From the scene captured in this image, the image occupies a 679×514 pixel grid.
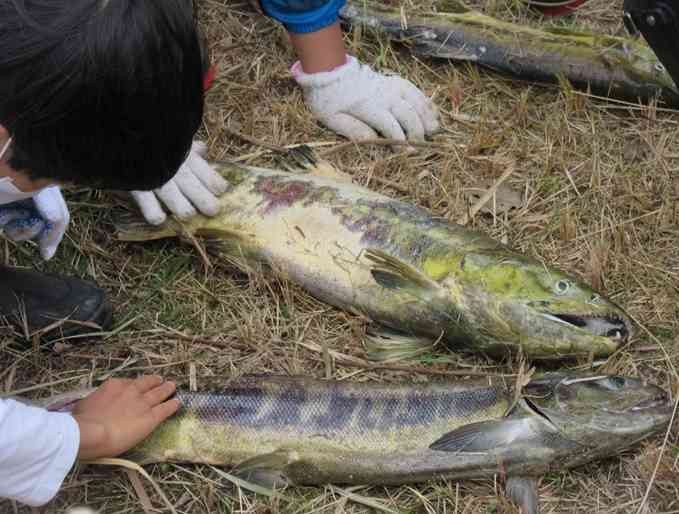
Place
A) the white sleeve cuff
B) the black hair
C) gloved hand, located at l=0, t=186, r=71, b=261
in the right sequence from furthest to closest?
gloved hand, located at l=0, t=186, r=71, b=261 → the white sleeve cuff → the black hair

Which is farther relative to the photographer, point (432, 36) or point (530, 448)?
point (432, 36)

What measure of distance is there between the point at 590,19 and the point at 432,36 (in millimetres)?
857

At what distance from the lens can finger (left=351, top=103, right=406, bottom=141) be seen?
13.1 feet

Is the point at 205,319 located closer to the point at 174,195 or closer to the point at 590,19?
the point at 174,195

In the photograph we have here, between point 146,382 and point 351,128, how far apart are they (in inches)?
61.7

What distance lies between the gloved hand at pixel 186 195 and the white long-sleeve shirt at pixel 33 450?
101 centimetres

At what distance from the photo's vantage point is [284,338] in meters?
3.37

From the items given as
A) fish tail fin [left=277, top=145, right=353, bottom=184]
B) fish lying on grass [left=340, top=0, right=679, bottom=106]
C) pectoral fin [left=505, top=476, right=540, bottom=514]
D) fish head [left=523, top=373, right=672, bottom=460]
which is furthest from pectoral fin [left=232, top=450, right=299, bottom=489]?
fish lying on grass [left=340, top=0, right=679, bottom=106]

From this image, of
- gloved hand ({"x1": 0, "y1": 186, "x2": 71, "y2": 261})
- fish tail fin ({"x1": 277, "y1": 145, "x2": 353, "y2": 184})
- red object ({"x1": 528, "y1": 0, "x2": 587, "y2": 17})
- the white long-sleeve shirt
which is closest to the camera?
the white long-sleeve shirt

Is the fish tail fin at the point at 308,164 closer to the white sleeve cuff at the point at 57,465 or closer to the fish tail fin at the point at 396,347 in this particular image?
the fish tail fin at the point at 396,347

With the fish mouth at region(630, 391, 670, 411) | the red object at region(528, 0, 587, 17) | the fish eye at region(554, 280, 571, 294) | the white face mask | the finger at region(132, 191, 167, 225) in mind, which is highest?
the white face mask

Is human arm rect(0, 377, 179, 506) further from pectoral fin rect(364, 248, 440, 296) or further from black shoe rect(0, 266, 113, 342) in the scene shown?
pectoral fin rect(364, 248, 440, 296)

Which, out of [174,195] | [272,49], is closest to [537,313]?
[174,195]

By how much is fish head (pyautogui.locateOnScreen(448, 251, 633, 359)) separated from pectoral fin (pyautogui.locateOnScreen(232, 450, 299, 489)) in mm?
785
